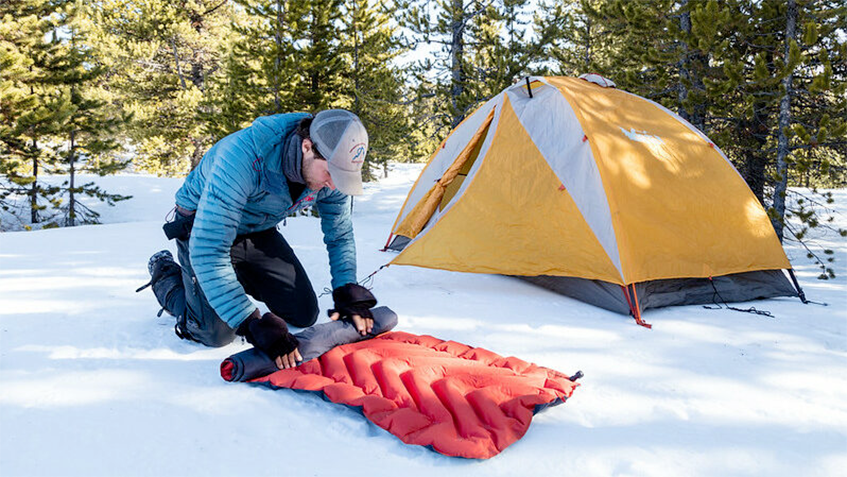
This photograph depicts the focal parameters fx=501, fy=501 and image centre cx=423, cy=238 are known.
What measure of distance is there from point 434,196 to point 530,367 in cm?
264

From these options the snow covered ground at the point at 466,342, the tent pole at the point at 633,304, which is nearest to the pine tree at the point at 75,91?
the snow covered ground at the point at 466,342

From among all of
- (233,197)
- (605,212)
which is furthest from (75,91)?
(605,212)

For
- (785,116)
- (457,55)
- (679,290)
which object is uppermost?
(457,55)

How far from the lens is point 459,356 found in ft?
8.09

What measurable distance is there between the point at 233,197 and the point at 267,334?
58 centimetres

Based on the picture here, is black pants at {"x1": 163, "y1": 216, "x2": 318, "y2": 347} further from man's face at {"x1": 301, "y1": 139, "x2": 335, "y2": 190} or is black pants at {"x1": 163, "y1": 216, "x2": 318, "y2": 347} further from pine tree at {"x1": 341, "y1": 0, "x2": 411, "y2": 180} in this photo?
pine tree at {"x1": 341, "y1": 0, "x2": 411, "y2": 180}

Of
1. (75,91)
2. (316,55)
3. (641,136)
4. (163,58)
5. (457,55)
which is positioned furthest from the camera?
(163,58)

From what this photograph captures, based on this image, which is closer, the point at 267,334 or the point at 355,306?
the point at 267,334

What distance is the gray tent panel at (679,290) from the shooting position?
346cm

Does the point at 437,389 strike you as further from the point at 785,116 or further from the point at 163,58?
the point at 163,58

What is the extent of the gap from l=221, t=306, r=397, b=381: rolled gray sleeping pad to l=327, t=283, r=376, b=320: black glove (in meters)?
0.06

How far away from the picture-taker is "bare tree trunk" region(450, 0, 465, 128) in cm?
983

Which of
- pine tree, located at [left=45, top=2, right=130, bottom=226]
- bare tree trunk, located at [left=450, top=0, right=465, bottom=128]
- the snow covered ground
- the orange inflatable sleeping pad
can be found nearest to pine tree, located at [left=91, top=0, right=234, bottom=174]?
pine tree, located at [left=45, top=2, right=130, bottom=226]

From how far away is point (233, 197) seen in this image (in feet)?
6.74
